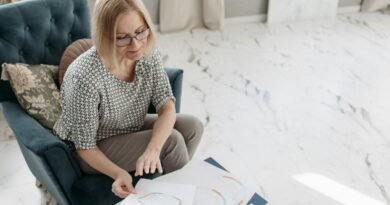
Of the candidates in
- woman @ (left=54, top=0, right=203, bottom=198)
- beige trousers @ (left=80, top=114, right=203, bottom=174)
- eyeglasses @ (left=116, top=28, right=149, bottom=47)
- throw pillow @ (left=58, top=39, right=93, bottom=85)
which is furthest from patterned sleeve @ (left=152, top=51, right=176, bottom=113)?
throw pillow @ (left=58, top=39, right=93, bottom=85)

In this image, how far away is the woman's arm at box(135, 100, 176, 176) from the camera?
1.32m

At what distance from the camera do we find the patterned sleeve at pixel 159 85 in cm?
144

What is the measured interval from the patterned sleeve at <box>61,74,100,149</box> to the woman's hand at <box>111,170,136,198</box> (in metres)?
0.14

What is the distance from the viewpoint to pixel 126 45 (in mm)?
1225

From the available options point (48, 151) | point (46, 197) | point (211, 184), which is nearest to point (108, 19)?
point (48, 151)

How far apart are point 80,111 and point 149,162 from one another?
0.26 m

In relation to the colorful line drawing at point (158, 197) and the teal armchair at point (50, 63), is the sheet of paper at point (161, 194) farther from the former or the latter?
the teal armchair at point (50, 63)

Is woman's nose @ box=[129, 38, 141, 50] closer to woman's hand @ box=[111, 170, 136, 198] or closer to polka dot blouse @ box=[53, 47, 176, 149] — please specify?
polka dot blouse @ box=[53, 47, 176, 149]

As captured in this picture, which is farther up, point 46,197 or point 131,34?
point 131,34

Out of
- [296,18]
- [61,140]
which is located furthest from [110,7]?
[296,18]

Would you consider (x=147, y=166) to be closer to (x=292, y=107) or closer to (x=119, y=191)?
(x=119, y=191)

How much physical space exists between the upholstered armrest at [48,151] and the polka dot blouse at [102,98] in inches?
2.3

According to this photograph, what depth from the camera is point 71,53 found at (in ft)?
5.14

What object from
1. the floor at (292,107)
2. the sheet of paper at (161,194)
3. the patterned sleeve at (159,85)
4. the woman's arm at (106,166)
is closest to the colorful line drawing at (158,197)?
the sheet of paper at (161,194)
